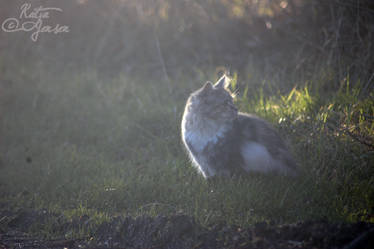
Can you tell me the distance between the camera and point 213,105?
4.00 meters

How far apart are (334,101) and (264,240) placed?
2843 millimetres

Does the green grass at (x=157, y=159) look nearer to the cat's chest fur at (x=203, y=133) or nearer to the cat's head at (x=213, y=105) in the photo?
the cat's chest fur at (x=203, y=133)

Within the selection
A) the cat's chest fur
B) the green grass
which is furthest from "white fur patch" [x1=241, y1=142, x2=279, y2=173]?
the cat's chest fur

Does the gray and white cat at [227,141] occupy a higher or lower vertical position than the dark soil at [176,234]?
higher

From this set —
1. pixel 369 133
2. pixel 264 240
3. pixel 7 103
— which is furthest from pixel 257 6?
pixel 264 240

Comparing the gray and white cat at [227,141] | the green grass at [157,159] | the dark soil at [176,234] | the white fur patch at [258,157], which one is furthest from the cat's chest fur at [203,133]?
the dark soil at [176,234]

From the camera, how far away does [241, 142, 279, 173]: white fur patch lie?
12.7ft

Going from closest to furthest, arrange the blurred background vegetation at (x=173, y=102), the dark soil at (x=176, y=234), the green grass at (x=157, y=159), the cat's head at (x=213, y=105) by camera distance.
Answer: the dark soil at (x=176, y=234) < the green grass at (x=157, y=159) < the blurred background vegetation at (x=173, y=102) < the cat's head at (x=213, y=105)

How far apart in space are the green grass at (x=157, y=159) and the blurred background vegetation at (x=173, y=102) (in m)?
0.02

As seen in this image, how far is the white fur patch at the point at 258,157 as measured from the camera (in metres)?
3.87

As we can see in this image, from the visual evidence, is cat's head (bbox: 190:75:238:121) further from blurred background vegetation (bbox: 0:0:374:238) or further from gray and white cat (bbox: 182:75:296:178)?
blurred background vegetation (bbox: 0:0:374:238)

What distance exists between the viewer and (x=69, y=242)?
3.14 m

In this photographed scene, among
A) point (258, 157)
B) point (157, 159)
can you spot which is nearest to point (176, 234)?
point (258, 157)

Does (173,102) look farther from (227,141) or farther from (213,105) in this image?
(227,141)
